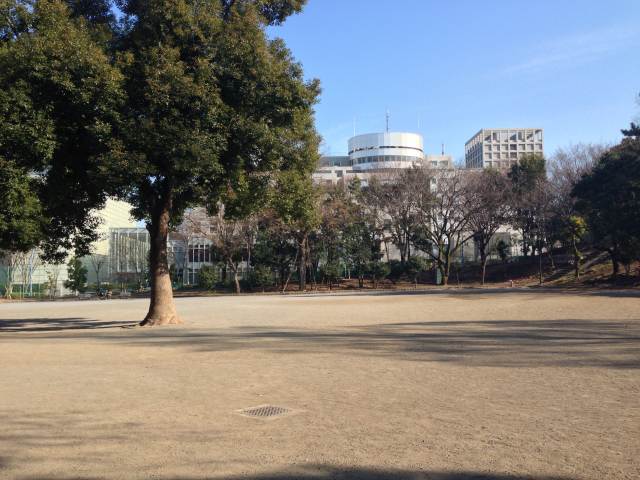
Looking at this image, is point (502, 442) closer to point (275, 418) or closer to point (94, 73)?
point (275, 418)

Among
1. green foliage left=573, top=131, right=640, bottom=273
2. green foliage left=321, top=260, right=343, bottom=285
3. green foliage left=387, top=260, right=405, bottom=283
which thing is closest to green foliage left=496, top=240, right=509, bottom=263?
green foliage left=387, top=260, right=405, bottom=283

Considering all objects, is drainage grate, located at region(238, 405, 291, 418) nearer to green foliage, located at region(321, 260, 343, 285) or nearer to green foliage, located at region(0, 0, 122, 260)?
green foliage, located at region(0, 0, 122, 260)

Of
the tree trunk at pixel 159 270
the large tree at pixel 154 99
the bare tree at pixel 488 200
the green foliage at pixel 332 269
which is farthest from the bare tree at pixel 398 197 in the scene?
the tree trunk at pixel 159 270

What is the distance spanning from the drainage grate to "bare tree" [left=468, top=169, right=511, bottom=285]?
48.6m

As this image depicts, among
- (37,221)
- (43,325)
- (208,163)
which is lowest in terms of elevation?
(43,325)

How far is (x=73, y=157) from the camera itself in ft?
56.6

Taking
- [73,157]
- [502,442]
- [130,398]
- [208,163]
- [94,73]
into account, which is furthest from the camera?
[73,157]

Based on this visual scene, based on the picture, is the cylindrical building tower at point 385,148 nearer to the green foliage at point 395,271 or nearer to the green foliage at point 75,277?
the green foliage at point 395,271

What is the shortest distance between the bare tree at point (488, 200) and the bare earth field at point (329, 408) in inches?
1557

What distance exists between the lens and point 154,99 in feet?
51.5

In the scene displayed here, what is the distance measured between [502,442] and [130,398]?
490 cm

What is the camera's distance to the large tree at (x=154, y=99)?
15.1m

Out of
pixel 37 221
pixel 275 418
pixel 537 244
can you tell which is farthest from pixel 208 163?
pixel 537 244

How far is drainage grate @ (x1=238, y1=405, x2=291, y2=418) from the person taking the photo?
21.7 ft
